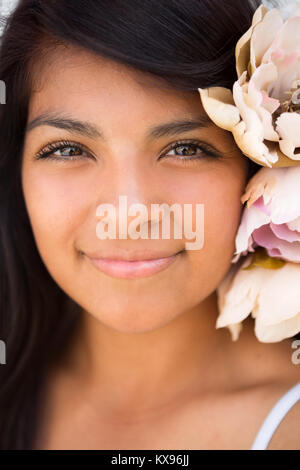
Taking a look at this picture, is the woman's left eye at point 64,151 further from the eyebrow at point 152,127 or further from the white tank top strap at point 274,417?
the white tank top strap at point 274,417

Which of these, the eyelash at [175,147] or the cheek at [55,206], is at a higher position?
the eyelash at [175,147]

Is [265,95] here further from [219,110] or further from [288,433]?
[288,433]

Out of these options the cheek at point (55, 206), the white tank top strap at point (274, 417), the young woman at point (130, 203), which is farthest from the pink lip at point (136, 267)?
the white tank top strap at point (274, 417)

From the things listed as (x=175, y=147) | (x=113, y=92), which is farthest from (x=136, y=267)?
(x=113, y=92)

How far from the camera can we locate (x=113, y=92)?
4.35 feet

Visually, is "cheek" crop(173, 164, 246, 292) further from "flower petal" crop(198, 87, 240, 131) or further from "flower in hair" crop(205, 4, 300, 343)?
"flower petal" crop(198, 87, 240, 131)

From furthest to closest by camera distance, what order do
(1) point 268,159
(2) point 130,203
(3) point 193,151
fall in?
(3) point 193,151, (2) point 130,203, (1) point 268,159

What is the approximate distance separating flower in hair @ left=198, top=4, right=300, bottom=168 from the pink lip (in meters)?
0.34

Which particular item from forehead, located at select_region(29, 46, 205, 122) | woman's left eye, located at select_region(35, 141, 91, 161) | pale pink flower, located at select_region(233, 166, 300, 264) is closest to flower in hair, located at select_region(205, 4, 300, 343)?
pale pink flower, located at select_region(233, 166, 300, 264)

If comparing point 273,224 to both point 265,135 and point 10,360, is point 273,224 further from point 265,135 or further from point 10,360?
point 10,360

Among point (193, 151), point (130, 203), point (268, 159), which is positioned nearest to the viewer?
point (268, 159)

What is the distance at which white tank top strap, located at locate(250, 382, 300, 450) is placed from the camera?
1.47m

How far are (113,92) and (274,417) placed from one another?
86cm

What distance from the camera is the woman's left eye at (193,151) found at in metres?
1.39
